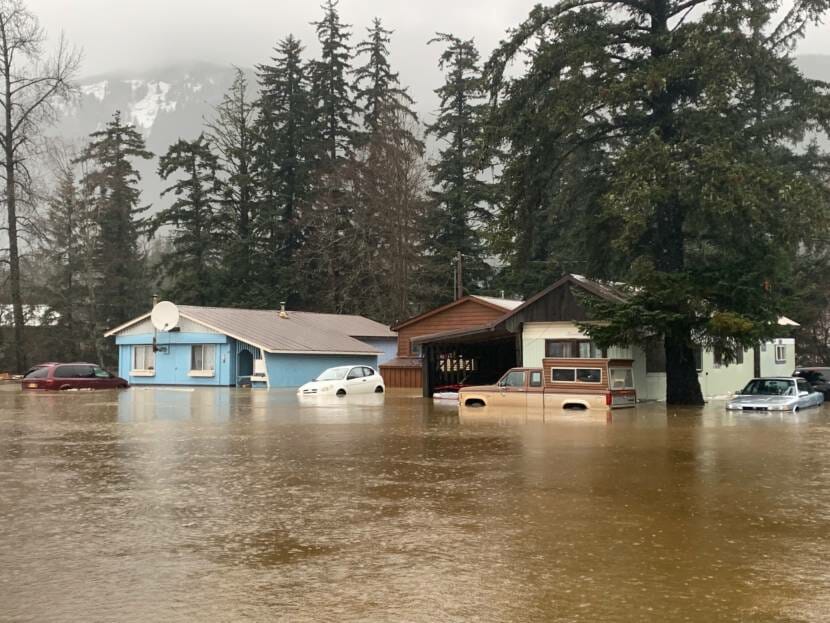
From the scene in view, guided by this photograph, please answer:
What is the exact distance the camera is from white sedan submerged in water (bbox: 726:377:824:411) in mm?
26250

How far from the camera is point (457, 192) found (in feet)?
209

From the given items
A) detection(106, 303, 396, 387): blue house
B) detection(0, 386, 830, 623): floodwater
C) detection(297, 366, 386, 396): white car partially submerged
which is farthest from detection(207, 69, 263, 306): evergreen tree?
detection(0, 386, 830, 623): floodwater

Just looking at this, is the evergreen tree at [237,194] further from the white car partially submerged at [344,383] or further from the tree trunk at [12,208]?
the white car partially submerged at [344,383]

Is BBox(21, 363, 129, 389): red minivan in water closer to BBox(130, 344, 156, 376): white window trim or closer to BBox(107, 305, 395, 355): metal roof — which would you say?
BBox(130, 344, 156, 376): white window trim

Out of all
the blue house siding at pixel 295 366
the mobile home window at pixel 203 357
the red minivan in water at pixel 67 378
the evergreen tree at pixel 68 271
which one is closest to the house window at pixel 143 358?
the mobile home window at pixel 203 357

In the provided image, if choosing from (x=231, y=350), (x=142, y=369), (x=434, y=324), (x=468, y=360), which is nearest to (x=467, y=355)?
(x=468, y=360)

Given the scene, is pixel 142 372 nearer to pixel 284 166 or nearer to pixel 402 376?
pixel 402 376

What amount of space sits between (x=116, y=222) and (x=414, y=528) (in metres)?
69.2

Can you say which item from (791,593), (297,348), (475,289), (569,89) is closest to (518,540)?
(791,593)

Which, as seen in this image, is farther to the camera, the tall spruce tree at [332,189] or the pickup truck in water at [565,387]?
the tall spruce tree at [332,189]

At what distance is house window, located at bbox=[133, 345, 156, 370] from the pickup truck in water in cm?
2749

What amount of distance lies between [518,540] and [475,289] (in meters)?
57.1

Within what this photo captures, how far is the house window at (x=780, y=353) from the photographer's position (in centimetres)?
4162

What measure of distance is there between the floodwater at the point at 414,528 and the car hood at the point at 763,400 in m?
9.00
